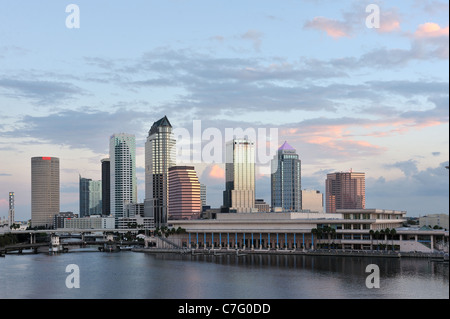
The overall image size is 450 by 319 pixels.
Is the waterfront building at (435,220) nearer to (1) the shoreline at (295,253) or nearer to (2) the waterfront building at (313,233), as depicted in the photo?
(2) the waterfront building at (313,233)

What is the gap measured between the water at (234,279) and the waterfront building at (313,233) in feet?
43.8

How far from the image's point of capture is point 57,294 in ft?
238

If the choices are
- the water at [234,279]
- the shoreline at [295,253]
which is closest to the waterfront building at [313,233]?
the shoreline at [295,253]

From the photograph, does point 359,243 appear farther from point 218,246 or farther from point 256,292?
point 256,292

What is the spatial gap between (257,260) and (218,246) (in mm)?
33509

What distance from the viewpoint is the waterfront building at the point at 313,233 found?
406ft

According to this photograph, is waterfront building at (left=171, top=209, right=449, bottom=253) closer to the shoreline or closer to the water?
the shoreline

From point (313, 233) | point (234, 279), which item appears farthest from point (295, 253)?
point (234, 279)

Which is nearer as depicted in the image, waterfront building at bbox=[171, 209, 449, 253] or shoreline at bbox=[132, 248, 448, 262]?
shoreline at bbox=[132, 248, 448, 262]

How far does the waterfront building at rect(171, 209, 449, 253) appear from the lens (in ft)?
406

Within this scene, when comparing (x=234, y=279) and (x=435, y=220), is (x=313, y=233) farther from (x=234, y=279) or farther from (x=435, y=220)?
(x=435, y=220)

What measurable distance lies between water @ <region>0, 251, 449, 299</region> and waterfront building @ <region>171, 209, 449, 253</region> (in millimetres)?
13335

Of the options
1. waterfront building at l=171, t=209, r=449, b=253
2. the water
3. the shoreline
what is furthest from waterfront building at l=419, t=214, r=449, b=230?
the water
